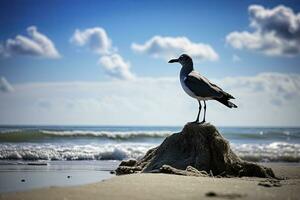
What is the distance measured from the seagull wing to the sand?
81.5 inches

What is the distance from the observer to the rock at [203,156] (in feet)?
30.1

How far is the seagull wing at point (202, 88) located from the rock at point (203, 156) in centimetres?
76

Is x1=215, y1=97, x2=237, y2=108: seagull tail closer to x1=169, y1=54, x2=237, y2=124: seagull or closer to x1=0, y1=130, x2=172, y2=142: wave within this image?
x1=169, y1=54, x2=237, y2=124: seagull

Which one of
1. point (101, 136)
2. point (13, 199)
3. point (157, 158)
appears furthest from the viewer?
point (101, 136)

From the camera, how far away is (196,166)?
29.7 feet

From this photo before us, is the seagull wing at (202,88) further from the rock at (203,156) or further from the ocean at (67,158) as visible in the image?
the ocean at (67,158)

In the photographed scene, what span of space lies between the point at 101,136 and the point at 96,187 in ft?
92.6

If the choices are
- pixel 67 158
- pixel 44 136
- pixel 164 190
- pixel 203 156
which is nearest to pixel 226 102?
pixel 203 156

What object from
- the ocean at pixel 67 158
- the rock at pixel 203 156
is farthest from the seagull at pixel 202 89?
the ocean at pixel 67 158

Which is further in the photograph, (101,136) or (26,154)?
(101,136)

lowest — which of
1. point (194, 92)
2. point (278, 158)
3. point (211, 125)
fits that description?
point (278, 158)

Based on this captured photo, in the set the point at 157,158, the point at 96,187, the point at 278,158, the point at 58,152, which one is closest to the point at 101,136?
the point at 58,152

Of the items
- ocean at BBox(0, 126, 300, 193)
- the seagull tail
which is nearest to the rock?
the seagull tail

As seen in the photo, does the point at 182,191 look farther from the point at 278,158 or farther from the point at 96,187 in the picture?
the point at 278,158
